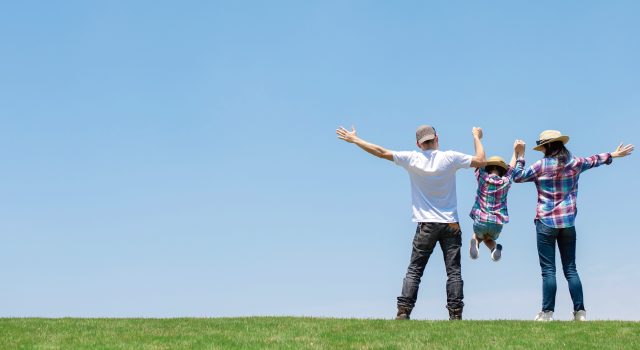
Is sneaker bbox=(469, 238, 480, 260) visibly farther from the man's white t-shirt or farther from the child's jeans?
the man's white t-shirt

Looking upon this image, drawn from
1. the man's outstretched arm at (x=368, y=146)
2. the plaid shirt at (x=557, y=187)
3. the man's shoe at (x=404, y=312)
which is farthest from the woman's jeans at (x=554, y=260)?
the man's outstretched arm at (x=368, y=146)

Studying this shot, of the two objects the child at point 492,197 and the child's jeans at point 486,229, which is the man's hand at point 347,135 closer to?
the child at point 492,197

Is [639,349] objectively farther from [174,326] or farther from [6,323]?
[6,323]

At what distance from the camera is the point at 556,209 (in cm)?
1051

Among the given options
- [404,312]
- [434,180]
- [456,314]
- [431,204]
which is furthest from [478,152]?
[404,312]

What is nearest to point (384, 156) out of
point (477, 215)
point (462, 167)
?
point (462, 167)

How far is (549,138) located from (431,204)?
2.56m

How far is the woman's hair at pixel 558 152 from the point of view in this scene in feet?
34.5

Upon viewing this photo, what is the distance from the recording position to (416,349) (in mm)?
7766

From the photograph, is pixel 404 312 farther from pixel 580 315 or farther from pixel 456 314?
pixel 580 315

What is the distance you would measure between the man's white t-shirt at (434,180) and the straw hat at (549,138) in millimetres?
1789

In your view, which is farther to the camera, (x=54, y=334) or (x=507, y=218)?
(x=507, y=218)

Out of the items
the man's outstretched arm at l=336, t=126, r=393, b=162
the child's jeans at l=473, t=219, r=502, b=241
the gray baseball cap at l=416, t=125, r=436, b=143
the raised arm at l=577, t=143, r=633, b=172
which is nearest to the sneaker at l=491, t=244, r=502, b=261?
the child's jeans at l=473, t=219, r=502, b=241

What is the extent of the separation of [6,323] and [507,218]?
29.6 feet
